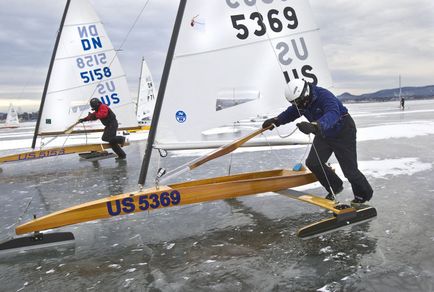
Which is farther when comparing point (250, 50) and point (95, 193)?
point (95, 193)

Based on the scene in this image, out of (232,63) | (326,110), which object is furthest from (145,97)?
(326,110)

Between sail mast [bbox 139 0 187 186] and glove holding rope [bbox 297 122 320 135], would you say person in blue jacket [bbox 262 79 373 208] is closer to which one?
glove holding rope [bbox 297 122 320 135]

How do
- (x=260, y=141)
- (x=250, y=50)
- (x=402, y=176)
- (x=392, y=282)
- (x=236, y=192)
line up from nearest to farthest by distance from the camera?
(x=392, y=282) < (x=236, y=192) < (x=250, y=50) < (x=260, y=141) < (x=402, y=176)

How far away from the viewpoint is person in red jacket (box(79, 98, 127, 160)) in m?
8.65

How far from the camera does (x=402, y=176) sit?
5559 millimetres

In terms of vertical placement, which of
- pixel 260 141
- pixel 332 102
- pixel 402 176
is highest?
pixel 332 102

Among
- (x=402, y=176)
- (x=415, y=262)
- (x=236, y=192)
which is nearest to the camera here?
(x=415, y=262)

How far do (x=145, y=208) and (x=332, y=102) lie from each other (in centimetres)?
225

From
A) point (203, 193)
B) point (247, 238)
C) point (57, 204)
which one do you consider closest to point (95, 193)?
point (57, 204)

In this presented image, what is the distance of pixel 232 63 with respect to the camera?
4.34 meters

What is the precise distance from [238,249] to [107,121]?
Answer: 671 cm

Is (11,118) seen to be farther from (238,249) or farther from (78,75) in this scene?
(238,249)

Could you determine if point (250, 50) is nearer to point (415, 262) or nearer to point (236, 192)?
point (236, 192)

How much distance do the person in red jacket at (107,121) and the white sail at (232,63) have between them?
510cm
